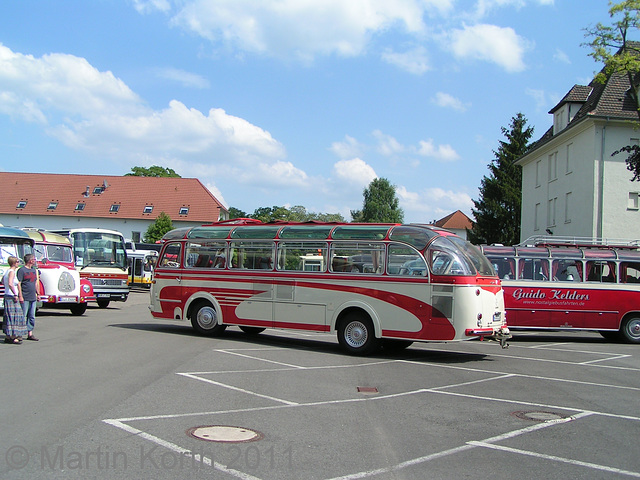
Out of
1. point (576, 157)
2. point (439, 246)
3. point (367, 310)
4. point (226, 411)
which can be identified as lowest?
point (226, 411)

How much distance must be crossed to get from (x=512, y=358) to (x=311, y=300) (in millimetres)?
4675

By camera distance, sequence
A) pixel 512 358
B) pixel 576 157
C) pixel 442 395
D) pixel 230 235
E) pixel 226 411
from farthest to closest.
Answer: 1. pixel 576 157
2. pixel 230 235
3. pixel 512 358
4. pixel 442 395
5. pixel 226 411

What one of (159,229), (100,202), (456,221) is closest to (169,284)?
(159,229)

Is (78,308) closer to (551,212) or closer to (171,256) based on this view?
(171,256)

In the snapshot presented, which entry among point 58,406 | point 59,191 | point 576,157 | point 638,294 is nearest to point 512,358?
point 638,294

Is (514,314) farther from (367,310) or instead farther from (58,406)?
(58,406)

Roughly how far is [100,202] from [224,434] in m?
75.4

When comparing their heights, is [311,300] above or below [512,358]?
above

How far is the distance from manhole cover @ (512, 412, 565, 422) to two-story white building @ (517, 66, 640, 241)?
84.1 feet

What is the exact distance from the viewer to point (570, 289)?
18.3 m

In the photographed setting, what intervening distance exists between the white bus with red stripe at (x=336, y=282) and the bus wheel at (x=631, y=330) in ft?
23.9

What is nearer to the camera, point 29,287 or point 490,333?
point 490,333

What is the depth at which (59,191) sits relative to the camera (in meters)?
77.6

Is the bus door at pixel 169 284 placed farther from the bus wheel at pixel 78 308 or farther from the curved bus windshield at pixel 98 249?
the curved bus windshield at pixel 98 249
